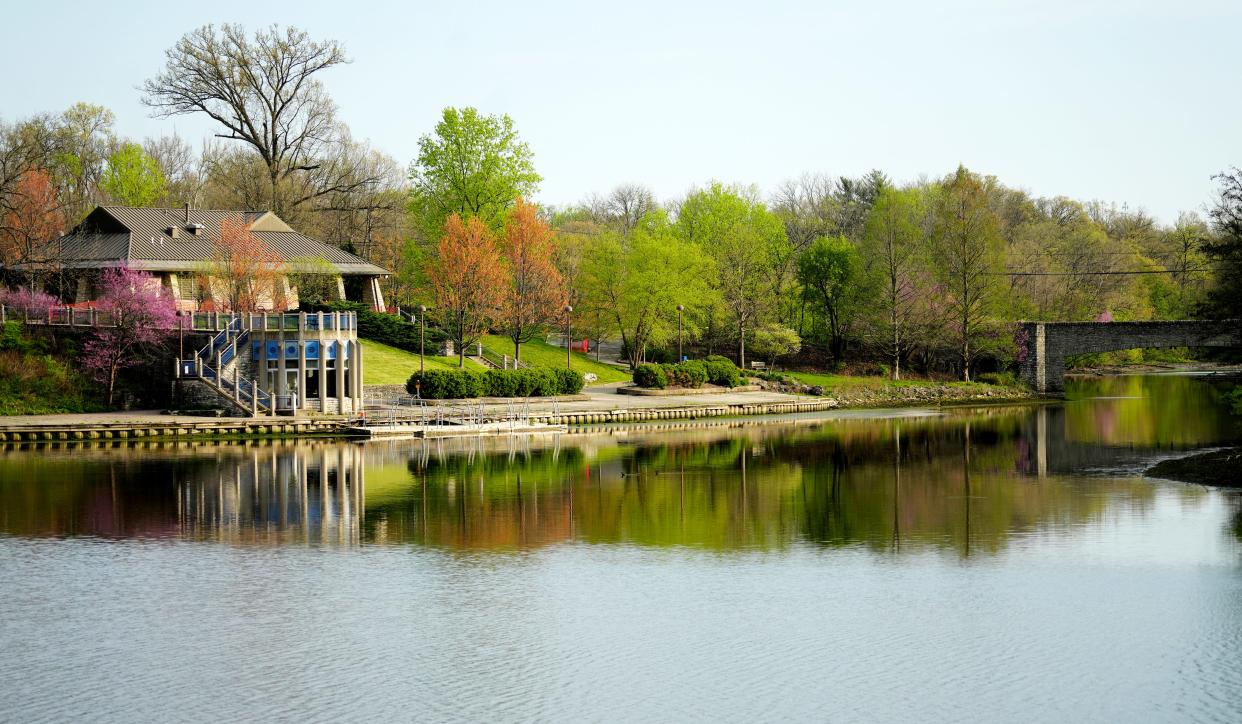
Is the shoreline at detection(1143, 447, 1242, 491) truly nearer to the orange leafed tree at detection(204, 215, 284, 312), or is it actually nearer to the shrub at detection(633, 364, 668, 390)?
the shrub at detection(633, 364, 668, 390)

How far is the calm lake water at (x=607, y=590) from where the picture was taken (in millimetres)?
19875

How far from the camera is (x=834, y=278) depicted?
9131 centimetres

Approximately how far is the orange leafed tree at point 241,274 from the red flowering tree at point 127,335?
6.11 metres

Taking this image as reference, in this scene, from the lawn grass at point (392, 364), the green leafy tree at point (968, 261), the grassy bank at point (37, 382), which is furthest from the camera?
the green leafy tree at point (968, 261)

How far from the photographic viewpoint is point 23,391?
5647 centimetres

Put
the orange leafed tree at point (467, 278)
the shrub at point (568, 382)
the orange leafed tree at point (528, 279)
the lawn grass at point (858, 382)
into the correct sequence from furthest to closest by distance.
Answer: the lawn grass at point (858, 382) → the orange leafed tree at point (528, 279) → the orange leafed tree at point (467, 278) → the shrub at point (568, 382)

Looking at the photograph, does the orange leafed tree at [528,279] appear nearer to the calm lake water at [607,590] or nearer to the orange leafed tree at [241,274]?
the orange leafed tree at [241,274]

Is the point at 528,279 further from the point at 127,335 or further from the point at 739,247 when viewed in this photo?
the point at 127,335

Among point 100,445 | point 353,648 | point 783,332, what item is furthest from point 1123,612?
point 783,332

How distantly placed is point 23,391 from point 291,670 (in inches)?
1643

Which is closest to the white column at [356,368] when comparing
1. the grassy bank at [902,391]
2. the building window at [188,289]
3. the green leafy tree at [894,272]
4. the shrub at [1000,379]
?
the building window at [188,289]

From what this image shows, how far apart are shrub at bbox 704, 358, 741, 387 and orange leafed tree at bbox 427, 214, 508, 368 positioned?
45.0 feet

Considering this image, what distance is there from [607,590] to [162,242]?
54.0 metres

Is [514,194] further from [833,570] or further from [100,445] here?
[833,570]
